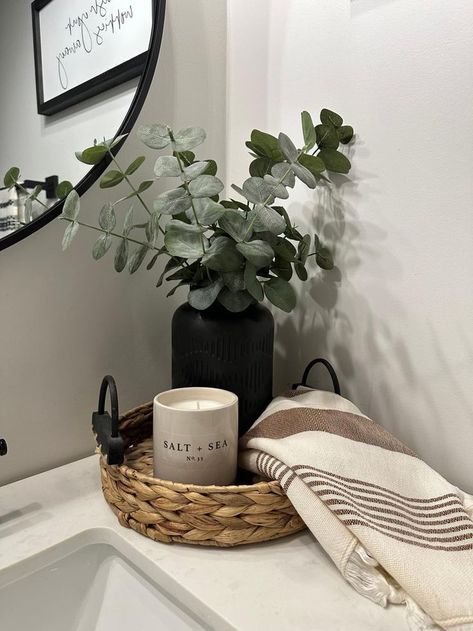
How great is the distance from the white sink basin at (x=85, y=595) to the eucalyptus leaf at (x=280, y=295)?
0.32m

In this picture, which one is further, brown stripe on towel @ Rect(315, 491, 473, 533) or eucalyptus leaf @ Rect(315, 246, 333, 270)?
eucalyptus leaf @ Rect(315, 246, 333, 270)

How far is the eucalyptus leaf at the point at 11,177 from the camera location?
0.61 m

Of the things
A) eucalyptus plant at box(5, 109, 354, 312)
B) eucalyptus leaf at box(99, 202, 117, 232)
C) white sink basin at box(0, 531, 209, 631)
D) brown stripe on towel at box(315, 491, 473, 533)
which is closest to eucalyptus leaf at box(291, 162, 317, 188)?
eucalyptus plant at box(5, 109, 354, 312)

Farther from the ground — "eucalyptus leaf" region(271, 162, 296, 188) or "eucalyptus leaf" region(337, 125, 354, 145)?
"eucalyptus leaf" region(337, 125, 354, 145)

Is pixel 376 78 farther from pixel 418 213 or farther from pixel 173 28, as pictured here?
pixel 173 28

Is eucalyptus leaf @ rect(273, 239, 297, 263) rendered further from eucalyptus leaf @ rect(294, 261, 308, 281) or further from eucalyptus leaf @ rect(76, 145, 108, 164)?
eucalyptus leaf @ rect(76, 145, 108, 164)

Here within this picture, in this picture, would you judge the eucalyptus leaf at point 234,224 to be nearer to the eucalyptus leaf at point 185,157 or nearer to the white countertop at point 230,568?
the eucalyptus leaf at point 185,157

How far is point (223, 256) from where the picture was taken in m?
0.57

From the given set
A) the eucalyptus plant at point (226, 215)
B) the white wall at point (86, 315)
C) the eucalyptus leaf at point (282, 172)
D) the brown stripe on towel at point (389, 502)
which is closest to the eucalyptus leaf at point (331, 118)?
the eucalyptus plant at point (226, 215)

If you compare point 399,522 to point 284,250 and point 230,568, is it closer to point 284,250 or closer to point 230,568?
point 230,568

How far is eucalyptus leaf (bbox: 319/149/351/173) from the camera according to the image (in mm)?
669

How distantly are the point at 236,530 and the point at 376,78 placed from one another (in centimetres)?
57

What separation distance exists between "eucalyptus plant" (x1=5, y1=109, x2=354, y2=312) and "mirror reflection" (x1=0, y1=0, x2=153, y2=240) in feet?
0.09

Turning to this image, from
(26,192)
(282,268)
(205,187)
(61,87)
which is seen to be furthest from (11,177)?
(282,268)
